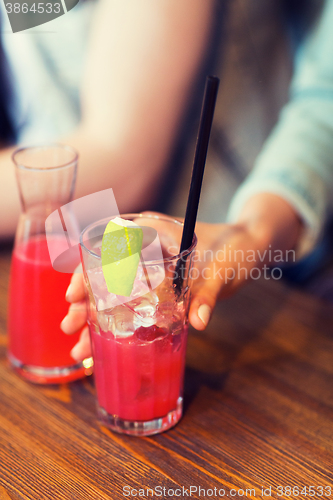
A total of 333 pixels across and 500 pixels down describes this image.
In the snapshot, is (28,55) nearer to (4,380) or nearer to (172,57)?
(172,57)

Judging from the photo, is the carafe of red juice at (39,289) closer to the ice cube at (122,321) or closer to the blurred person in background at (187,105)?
the ice cube at (122,321)

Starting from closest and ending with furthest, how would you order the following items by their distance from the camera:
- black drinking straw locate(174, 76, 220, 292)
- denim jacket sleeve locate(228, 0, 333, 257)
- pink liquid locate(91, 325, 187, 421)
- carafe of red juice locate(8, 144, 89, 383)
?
black drinking straw locate(174, 76, 220, 292) < pink liquid locate(91, 325, 187, 421) < carafe of red juice locate(8, 144, 89, 383) < denim jacket sleeve locate(228, 0, 333, 257)

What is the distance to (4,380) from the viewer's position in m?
0.70

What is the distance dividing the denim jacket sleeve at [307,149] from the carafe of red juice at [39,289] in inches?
17.9

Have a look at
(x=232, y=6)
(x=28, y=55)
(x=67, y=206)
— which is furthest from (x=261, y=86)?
(x=67, y=206)

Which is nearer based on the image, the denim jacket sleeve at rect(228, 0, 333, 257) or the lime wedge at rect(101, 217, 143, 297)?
the lime wedge at rect(101, 217, 143, 297)

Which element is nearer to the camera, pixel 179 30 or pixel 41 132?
pixel 179 30

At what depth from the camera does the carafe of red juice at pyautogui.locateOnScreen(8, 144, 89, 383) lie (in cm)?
67

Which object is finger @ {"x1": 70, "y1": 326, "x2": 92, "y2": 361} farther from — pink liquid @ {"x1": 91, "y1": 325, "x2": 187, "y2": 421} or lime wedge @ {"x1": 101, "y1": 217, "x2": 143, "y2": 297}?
lime wedge @ {"x1": 101, "y1": 217, "x2": 143, "y2": 297}

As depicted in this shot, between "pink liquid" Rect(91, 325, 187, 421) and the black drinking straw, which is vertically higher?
the black drinking straw

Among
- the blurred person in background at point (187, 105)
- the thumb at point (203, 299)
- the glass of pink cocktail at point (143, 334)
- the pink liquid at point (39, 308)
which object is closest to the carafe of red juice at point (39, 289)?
the pink liquid at point (39, 308)

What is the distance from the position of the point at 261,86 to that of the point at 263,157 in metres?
0.32

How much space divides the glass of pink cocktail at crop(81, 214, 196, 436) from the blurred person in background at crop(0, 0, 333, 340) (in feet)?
1.35

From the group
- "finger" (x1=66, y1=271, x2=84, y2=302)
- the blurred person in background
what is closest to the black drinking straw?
"finger" (x1=66, y1=271, x2=84, y2=302)
